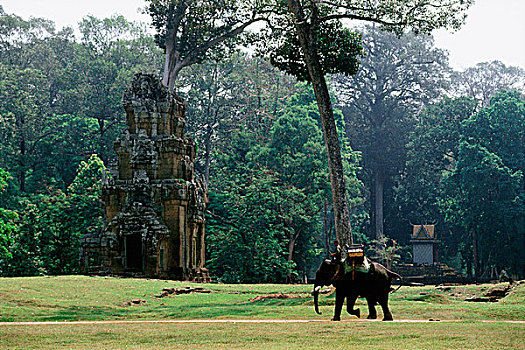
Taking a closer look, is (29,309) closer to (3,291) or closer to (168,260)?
(3,291)

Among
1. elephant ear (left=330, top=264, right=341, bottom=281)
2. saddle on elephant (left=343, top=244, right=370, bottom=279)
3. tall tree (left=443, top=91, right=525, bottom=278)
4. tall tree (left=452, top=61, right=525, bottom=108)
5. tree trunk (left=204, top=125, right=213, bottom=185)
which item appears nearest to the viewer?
saddle on elephant (left=343, top=244, right=370, bottom=279)

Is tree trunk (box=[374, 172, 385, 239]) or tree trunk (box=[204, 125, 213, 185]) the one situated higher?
tree trunk (box=[204, 125, 213, 185])

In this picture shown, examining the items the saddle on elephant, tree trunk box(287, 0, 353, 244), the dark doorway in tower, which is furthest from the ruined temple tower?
the saddle on elephant

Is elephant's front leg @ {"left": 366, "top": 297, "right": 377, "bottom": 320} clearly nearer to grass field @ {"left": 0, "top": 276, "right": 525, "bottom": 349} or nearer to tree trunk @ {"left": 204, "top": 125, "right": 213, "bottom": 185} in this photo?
grass field @ {"left": 0, "top": 276, "right": 525, "bottom": 349}

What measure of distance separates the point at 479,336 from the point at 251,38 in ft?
67.1

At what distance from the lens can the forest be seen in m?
43.0

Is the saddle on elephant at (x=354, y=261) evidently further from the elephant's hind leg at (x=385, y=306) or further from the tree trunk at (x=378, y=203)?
the tree trunk at (x=378, y=203)

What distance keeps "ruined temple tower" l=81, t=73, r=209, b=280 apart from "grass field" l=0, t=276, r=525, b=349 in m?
8.37

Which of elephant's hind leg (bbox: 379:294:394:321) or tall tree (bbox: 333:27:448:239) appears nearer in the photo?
elephant's hind leg (bbox: 379:294:394:321)

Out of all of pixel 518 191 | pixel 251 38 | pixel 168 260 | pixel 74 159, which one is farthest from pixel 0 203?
pixel 518 191

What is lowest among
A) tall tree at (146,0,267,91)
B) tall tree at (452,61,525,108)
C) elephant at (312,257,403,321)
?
elephant at (312,257,403,321)

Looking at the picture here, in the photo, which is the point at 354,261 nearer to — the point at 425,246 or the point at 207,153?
the point at 207,153

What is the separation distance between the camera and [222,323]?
1311 cm

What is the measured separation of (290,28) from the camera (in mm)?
26156
